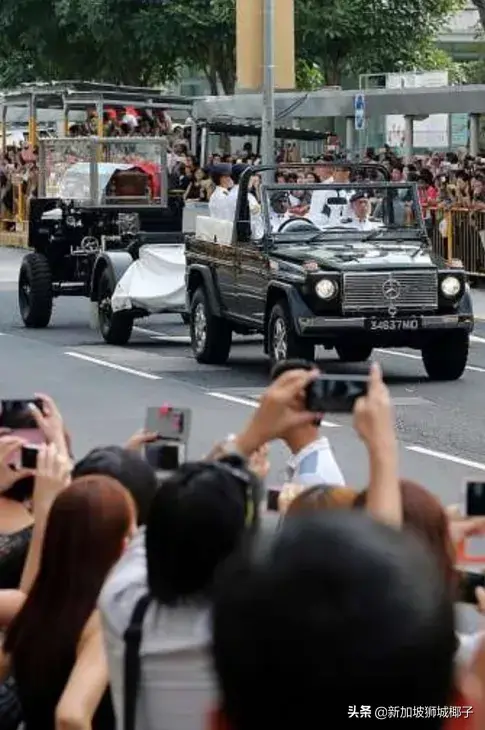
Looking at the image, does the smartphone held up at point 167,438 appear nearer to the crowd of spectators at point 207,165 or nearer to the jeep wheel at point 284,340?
the jeep wheel at point 284,340

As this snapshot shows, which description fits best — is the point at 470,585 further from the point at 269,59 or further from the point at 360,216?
the point at 269,59

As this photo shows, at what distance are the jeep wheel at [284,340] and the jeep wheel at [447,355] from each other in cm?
108

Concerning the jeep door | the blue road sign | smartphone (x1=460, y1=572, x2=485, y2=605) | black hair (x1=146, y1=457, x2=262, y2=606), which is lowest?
the jeep door

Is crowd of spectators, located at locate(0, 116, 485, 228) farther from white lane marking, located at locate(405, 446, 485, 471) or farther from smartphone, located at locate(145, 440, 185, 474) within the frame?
smartphone, located at locate(145, 440, 185, 474)

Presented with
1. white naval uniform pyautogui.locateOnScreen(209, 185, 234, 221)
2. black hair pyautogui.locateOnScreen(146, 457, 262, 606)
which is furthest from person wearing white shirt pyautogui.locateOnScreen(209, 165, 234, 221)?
black hair pyautogui.locateOnScreen(146, 457, 262, 606)

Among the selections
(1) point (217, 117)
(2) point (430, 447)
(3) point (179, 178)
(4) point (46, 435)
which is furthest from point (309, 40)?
(4) point (46, 435)

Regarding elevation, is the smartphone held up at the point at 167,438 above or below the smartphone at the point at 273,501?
above

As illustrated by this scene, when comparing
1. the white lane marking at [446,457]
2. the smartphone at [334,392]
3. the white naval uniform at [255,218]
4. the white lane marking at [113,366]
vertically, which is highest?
the smartphone at [334,392]

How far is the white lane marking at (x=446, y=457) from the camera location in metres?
13.4

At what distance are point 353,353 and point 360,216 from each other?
1.35m

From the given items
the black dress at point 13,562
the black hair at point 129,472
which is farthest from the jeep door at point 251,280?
the black hair at point 129,472

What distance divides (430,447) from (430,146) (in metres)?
23.2

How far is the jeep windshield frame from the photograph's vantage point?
61.5ft

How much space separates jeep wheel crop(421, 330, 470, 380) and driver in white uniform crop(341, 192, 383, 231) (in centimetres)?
132
